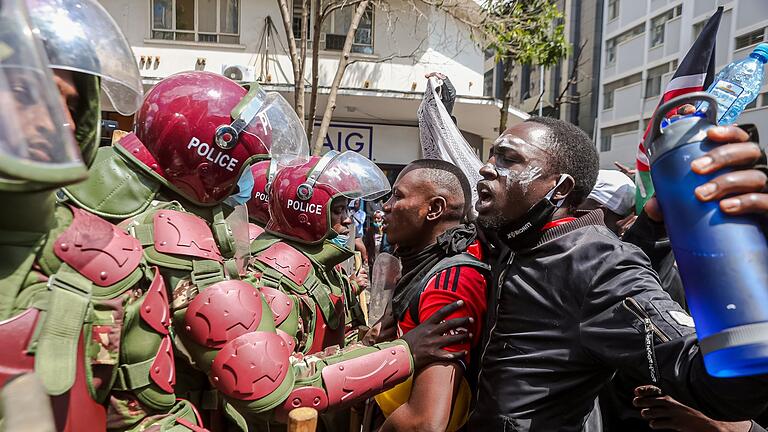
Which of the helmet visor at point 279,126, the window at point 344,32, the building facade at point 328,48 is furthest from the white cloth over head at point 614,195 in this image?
the window at point 344,32

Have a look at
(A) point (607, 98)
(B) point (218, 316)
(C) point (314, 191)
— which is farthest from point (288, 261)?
(A) point (607, 98)

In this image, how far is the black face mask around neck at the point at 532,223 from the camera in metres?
2.05

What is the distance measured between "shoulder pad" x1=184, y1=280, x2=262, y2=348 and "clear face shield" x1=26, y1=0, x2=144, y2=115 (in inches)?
27.2

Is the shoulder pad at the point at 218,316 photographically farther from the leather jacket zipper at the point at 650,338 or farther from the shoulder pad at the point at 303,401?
the leather jacket zipper at the point at 650,338

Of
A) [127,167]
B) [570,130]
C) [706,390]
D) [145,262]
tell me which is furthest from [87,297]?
[570,130]

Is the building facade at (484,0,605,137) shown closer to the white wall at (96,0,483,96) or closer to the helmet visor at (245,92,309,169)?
the white wall at (96,0,483,96)

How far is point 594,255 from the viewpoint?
1.86 meters

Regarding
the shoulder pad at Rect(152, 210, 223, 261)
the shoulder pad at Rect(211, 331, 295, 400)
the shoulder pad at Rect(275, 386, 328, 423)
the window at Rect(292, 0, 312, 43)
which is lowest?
the shoulder pad at Rect(275, 386, 328, 423)

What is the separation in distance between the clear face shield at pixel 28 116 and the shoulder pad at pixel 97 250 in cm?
51

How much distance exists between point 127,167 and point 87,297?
A: 2.68ft

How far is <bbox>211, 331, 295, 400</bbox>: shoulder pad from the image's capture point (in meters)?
1.85

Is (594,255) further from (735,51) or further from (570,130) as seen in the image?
(735,51)

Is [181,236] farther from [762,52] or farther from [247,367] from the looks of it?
[762,52]

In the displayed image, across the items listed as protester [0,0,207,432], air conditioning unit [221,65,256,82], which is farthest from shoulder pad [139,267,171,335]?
air conditioning unit [221,65,256,82]
